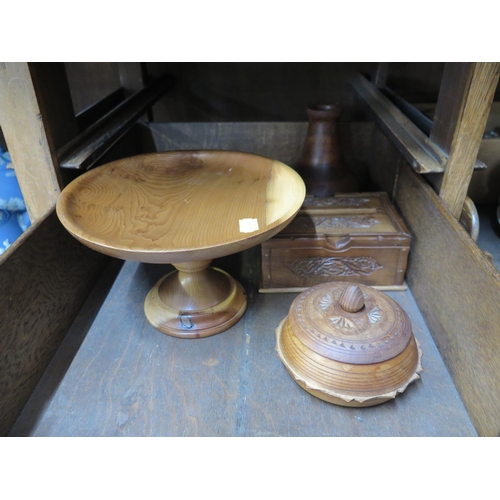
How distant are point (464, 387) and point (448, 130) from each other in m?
0.62

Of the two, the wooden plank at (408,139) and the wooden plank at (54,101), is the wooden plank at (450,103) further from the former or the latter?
the wooden plank at (54,101)

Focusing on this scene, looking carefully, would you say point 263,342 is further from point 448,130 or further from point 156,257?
point 448,130

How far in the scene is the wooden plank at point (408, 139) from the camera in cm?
104

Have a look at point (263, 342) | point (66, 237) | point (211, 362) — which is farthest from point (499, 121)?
point (66, 237)

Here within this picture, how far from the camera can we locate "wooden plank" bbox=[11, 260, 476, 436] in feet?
2.80

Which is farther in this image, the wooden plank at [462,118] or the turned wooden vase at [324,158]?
the turned wooden vase at [324,158]

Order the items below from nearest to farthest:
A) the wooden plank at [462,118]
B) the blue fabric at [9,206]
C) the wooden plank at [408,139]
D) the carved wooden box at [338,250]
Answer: the wooden plank at [462,118] < the wooden plank at [408,139] < the carved wooden box at [338,250] < the blue fabric at [9,206]

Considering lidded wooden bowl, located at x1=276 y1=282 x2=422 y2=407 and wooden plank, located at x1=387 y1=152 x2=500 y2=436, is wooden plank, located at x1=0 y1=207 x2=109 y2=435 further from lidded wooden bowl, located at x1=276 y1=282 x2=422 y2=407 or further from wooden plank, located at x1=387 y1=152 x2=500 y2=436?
wooden plank, located at x1=387 y1=152 x2=500 y2=436

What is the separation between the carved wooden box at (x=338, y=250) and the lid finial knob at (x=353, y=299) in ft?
0.95

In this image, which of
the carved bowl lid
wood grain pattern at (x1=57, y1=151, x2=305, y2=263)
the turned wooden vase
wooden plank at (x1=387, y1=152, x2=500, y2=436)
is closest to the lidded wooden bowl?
the carved bowl lid

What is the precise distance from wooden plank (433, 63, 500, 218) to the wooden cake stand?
39 centimetres

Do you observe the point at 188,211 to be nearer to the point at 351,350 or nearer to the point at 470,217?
the point at 351,350

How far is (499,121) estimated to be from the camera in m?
1.73

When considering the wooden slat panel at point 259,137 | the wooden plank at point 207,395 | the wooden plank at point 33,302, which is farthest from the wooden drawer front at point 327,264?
the wooden slat panel at point 259,137
